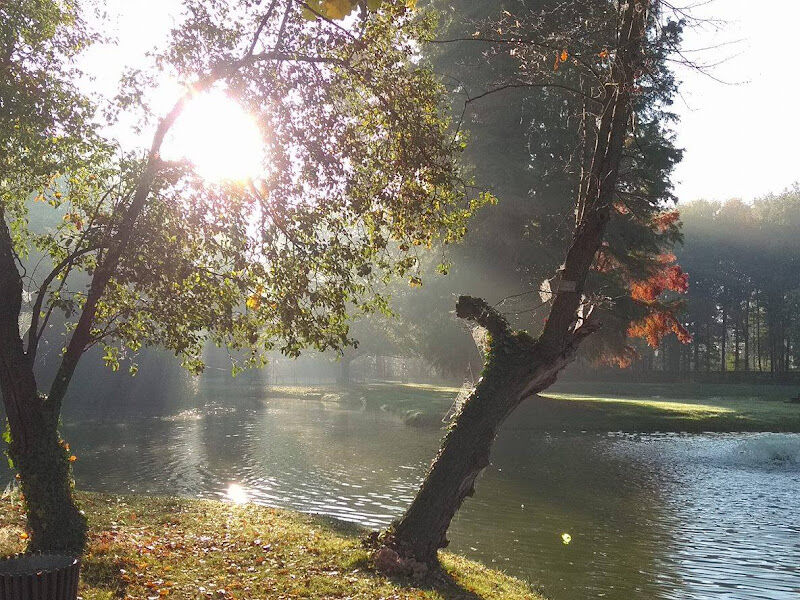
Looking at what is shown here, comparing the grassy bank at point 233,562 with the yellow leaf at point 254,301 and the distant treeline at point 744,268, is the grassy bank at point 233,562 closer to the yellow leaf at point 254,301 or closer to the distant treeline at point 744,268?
the yellow leaf at point 254,301

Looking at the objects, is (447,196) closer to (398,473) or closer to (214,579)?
(214,579)

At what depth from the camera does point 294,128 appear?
35.1ft

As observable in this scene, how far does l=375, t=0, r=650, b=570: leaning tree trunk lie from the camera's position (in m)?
9.70

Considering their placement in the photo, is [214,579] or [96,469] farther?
[96,469]

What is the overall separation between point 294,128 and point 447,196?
8.91ft

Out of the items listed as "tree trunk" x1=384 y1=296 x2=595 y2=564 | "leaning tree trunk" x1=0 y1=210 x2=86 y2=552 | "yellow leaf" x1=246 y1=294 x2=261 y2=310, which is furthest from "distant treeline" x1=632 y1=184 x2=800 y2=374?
"leaning tree trunk" x1=0 y1=210 x2=86 y2=552

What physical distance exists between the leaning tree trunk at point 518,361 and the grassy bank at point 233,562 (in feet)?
2.28

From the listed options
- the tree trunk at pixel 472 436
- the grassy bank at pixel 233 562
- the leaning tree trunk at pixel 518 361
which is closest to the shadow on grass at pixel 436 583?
the grassy bank at pixel 233 562

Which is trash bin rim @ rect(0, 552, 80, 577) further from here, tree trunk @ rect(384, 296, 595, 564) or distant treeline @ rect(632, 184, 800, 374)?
distant treeline @ rect(632, 184, 800, 374)

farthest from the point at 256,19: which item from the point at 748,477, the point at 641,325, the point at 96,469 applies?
the point at 641,325

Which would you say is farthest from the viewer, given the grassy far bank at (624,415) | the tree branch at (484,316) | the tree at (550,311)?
the grassy far bank at (624,415)

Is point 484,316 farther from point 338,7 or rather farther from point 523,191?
point 523,191

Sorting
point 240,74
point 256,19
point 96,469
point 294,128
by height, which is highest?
point 256,19

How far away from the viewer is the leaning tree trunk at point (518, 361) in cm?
970
